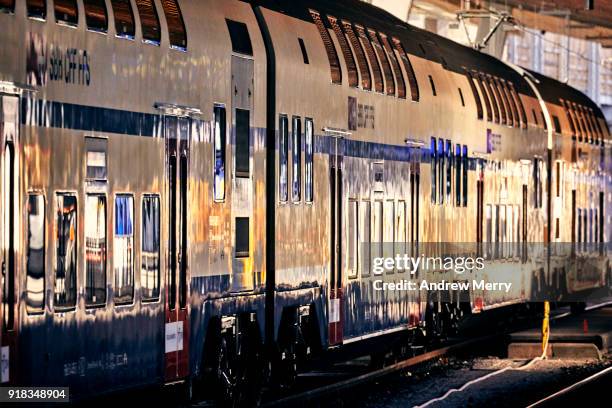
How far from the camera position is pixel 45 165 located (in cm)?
1126

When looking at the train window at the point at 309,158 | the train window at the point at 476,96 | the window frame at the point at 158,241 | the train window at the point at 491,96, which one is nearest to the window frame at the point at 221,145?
the window frame at the point at 158,241

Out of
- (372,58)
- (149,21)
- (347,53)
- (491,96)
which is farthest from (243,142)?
(491,96)

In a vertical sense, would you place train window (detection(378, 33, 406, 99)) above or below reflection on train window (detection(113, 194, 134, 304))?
above

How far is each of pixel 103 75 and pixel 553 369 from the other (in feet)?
40.8

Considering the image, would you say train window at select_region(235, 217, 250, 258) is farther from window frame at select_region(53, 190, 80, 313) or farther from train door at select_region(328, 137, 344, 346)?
window frame at select_region(53, 190, 80, 313)

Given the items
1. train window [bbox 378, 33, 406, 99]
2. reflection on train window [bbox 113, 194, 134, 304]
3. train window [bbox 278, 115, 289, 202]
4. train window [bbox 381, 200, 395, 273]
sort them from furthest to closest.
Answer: train window [bbox 378, 33, 406, 99], train window [bbox 381, 200, 395, 273], train window [bbox 278, 115, 289, 202], reflection on train window [bbox 113, 194, 134, 304]

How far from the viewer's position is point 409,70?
70.9 ft

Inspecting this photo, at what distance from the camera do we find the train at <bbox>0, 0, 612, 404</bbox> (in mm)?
11250

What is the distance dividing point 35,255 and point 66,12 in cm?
169

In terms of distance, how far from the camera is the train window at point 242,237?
1503cm

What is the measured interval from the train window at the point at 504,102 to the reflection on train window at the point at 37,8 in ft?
54.8

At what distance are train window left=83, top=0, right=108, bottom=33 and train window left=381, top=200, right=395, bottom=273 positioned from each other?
28.4 feet

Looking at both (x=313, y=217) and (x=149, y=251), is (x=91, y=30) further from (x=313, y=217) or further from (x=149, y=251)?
(x=313, y=217)

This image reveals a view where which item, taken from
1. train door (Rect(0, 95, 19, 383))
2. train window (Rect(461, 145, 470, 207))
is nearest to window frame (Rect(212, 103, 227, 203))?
train door (Rect(0, 95, 19, 383))
